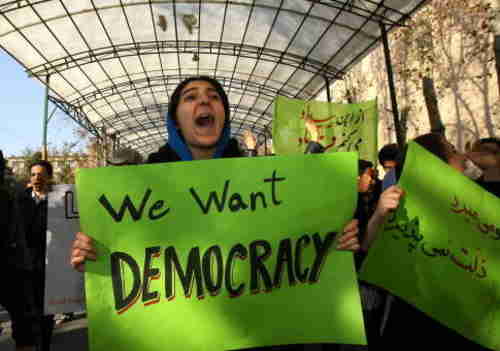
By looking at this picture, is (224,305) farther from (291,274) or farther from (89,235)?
(89,235)

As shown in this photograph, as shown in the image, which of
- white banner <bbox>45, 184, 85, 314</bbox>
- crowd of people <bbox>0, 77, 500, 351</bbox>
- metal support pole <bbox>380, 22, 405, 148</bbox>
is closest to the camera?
crowd of people <bbox>0, 77, 500, 351</bbox>

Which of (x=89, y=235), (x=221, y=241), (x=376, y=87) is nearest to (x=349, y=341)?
(x=221, y=241)

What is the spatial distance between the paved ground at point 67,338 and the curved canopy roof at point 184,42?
933 centimetres

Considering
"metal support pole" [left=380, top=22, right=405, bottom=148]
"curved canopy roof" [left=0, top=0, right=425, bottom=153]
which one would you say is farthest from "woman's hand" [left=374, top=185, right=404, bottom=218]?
"curved canopy roof" [left=0, top=0, right=425, bottom=153]

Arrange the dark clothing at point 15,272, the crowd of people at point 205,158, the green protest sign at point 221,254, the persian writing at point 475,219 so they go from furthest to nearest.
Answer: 1. the dark clothing at point 15,272
2. the persian writing at point 475,219
3. the crowd of people at point 205,158
4. the green protest sign at point 221,254

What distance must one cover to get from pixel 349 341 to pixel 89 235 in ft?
3.30

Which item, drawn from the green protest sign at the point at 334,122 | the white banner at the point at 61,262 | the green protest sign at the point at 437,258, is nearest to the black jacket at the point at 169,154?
the green protest sign at the point at 437,258

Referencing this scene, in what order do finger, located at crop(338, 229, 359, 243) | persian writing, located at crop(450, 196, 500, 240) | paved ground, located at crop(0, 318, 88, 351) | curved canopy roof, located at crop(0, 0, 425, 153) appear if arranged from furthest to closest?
curved canopy roof, located at crop(0, 0, 425, 153) < paved ground, located at crop(0, 318, 88, 351) < persian writing, located at crop(450, 196, 500, 240) < finger, located at crop(338, 229, 359, 243)

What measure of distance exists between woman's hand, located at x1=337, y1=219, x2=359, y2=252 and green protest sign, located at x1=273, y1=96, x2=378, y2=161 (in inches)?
147

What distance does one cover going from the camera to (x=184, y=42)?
53.4 ft

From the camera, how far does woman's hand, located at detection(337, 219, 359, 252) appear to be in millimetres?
1665

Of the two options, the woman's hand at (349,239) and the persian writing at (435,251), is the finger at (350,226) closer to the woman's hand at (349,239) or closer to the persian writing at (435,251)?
the woman's hand at (349,239)

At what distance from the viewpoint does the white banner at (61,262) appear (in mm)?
3152

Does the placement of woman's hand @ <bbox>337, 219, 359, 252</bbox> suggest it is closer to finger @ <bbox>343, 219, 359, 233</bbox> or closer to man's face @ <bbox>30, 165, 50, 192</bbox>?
finger @ <bbox>343, 219, 359, 233</bbox>
